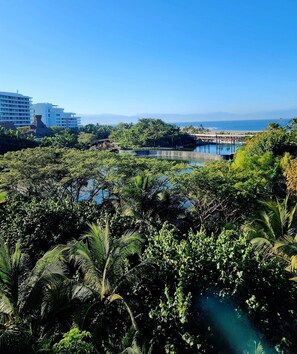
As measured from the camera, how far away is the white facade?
10581cm

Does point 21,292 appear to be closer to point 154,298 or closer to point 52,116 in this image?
point 154,298

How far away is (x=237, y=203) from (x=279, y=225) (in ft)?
13.4

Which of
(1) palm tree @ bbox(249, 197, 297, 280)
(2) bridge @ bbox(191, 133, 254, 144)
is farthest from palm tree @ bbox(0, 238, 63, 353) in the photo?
(2) bridge @ bbox(191, 133, 254, 144)

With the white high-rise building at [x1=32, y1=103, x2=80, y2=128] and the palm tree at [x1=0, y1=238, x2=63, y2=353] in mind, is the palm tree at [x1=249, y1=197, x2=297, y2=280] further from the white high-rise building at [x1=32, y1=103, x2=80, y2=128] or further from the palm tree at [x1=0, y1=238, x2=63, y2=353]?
the white high-rise building at [x1=32, y1=103, x2=80, y2=128]

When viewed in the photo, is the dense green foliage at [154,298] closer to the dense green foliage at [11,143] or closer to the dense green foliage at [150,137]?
the dense green foliage at [11,143]

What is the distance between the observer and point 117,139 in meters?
80.0

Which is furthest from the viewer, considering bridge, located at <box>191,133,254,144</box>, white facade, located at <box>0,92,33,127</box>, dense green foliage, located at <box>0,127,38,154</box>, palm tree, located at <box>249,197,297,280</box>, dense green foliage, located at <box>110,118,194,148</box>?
white facade, located at <box>0,92,33,127</box>

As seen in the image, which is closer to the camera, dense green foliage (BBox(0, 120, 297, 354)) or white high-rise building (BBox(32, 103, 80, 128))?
dense green foliage (BBox(0, 120, 297, 354))

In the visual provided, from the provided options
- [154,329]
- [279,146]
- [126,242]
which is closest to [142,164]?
[126,242]

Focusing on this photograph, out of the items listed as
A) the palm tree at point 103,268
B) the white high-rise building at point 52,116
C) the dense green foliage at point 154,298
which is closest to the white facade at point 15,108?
the white high-rise building at point 52,116

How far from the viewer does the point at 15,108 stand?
364ft

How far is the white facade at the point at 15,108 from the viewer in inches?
4166

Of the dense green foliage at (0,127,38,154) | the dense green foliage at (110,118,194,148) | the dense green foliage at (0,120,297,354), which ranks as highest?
the dense green foliage at (110,118,194,148)

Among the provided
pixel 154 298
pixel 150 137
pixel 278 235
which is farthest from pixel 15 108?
pixel 154 298
